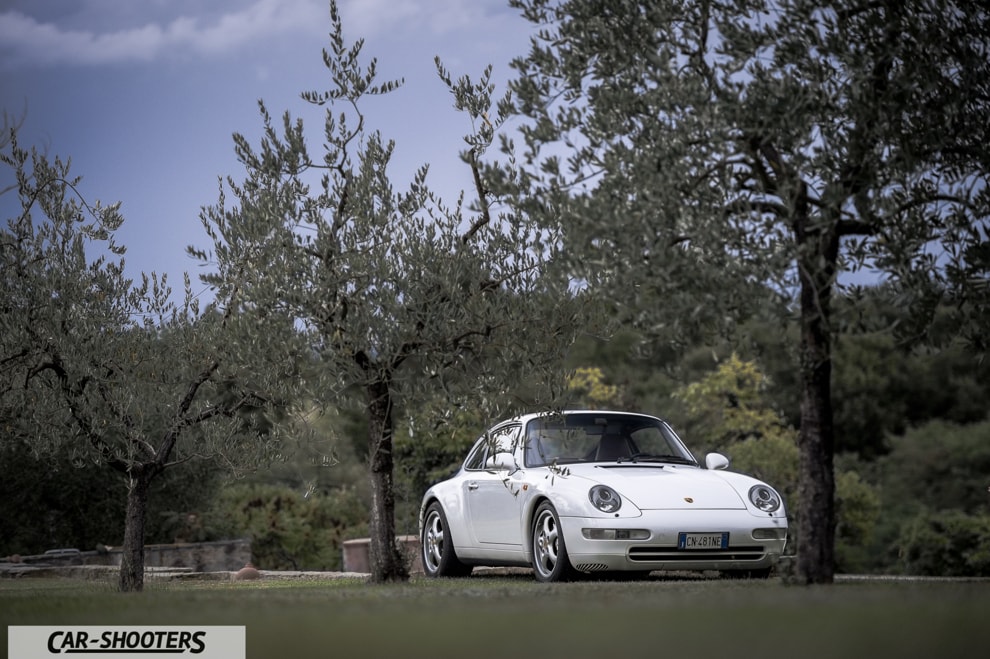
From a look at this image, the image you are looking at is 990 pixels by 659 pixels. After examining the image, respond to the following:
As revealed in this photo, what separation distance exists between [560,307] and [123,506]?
485 inches

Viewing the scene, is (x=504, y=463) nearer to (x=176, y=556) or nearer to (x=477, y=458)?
(x=477, y=458)

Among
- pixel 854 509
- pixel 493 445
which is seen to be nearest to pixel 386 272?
pixel 493 445

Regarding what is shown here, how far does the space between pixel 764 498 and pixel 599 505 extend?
1.67 metres

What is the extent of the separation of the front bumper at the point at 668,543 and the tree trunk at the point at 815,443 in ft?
5.42

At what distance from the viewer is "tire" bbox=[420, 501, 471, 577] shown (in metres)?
12.9

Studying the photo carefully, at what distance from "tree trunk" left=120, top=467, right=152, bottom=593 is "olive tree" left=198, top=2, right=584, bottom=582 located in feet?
8.41

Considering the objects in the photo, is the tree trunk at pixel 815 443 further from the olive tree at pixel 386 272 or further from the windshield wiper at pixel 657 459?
the windshield wiper at pixel 657 459

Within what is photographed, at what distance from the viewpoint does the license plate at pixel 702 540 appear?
412 inches

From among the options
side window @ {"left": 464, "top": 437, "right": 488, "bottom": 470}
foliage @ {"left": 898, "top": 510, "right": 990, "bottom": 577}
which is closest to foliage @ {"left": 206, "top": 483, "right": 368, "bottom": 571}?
side window @ {"left": 464, "top": 437, "right": 488, "bottom": 470}

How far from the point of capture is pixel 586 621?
624 cm

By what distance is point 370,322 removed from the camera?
9867 millimetres

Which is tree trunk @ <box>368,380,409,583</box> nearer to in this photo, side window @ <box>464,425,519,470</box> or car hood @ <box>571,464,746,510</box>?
side window @ <box>464,425,519,470</box>

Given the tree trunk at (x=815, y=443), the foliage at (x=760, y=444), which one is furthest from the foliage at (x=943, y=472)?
the tree trunk at (x=815, y=443)

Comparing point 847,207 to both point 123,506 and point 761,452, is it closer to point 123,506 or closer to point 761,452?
point 123,506
